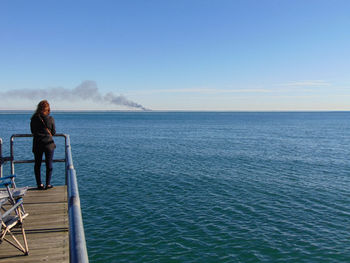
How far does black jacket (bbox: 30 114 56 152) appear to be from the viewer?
725cm

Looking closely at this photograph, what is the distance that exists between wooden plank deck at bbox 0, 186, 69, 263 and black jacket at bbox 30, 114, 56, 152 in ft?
4.19

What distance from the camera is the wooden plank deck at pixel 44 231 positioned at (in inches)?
180

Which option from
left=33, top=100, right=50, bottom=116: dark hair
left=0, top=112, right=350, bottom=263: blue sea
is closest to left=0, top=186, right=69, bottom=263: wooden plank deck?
left=33, top=100, right=50, bottom=116: dark hair

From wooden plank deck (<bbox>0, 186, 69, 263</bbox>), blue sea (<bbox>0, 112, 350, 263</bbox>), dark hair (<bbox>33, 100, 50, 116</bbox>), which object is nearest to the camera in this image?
wooden plank deck (<bbox>0, 186, 69, 263</bbox>)

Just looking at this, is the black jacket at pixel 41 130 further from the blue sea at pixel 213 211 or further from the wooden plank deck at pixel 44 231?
the blue sea at pixel 213 211

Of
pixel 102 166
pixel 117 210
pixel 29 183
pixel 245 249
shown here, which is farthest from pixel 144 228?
pixel 102 166

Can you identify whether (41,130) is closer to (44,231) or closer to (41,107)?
(41,107)

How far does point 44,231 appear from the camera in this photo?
17.5 feet

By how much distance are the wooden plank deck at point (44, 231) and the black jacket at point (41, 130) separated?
4.19 ft

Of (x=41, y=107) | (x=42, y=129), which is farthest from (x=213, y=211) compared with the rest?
(x=41, y=107)

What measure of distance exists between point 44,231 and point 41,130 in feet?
9.66

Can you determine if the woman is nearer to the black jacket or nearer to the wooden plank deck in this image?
the black jacket

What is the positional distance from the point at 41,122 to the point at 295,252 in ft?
36.8

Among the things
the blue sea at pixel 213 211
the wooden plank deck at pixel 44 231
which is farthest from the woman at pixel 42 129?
the blue sea at pixel 213 211
